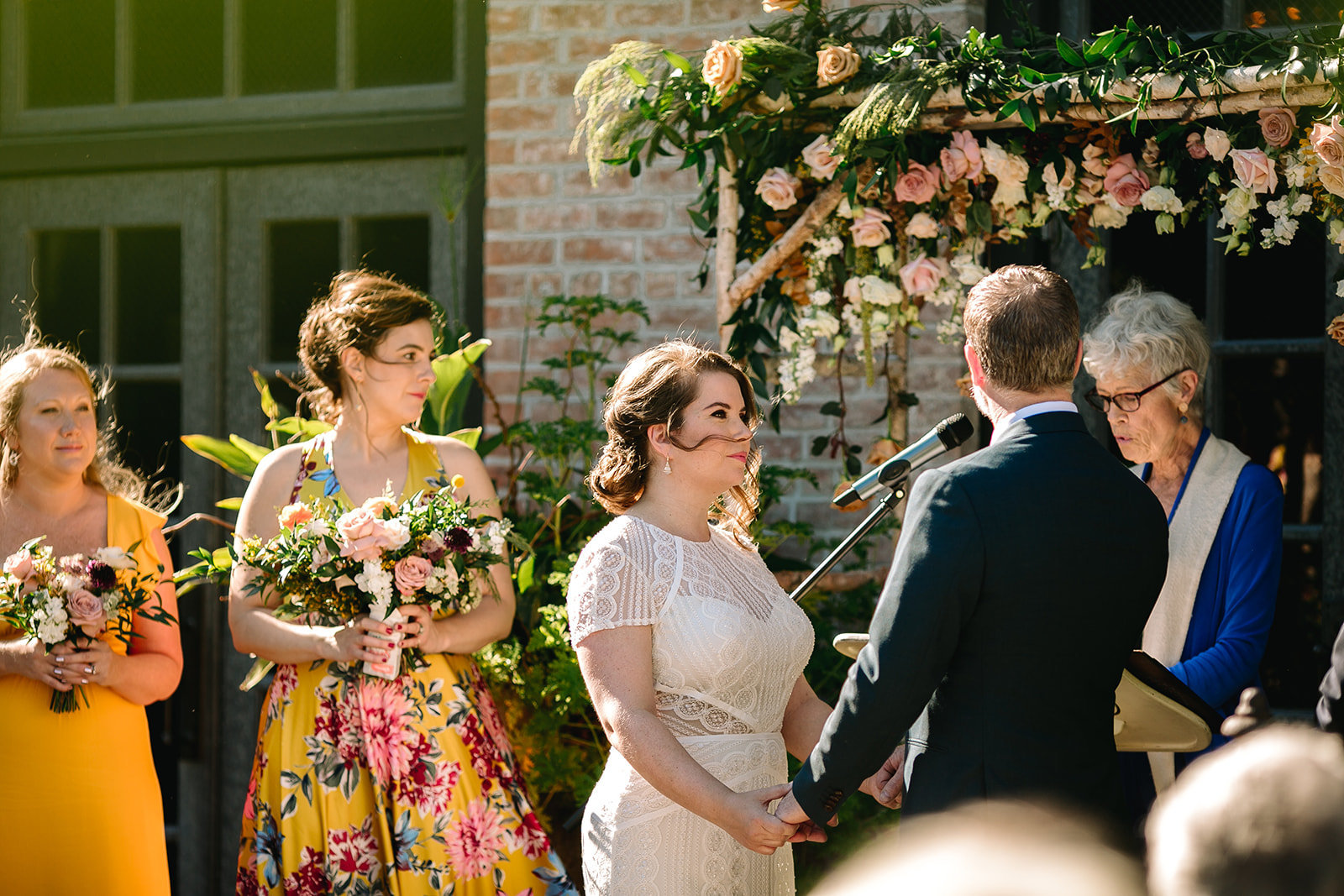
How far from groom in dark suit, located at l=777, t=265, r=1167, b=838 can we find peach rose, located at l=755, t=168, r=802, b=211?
1.16 m

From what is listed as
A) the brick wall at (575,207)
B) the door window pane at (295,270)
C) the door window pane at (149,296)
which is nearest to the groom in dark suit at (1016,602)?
the brick wall at (575,207)

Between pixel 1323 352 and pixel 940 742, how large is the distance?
2237 mm

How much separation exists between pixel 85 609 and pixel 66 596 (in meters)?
0.07

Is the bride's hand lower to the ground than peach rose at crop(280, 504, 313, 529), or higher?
lower

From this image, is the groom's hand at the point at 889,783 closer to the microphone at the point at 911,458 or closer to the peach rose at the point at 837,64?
the microphone at the point at 911,458

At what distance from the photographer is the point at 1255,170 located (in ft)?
9.96

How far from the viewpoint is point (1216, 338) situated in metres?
3.93

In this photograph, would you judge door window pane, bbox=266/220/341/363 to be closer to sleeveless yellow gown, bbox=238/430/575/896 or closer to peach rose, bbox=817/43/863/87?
sleeveless yellow gown, bbox=238/430/575/896

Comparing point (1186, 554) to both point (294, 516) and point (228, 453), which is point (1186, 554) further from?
point (228, 453)

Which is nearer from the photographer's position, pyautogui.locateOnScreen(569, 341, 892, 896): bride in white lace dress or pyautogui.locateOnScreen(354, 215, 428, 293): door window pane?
pyautogui.locateOnScreen(569, 341, 892, 896): bride in white lace dress

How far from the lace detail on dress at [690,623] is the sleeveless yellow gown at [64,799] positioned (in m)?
1.46

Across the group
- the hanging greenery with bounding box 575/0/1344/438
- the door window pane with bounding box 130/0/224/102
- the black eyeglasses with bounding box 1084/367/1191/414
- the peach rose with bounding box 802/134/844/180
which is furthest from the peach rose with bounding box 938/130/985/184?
the door window pane with bounding box 130/0/224/102

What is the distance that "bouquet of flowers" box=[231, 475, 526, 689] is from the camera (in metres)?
2.97

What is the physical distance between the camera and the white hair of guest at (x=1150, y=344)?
308cm
